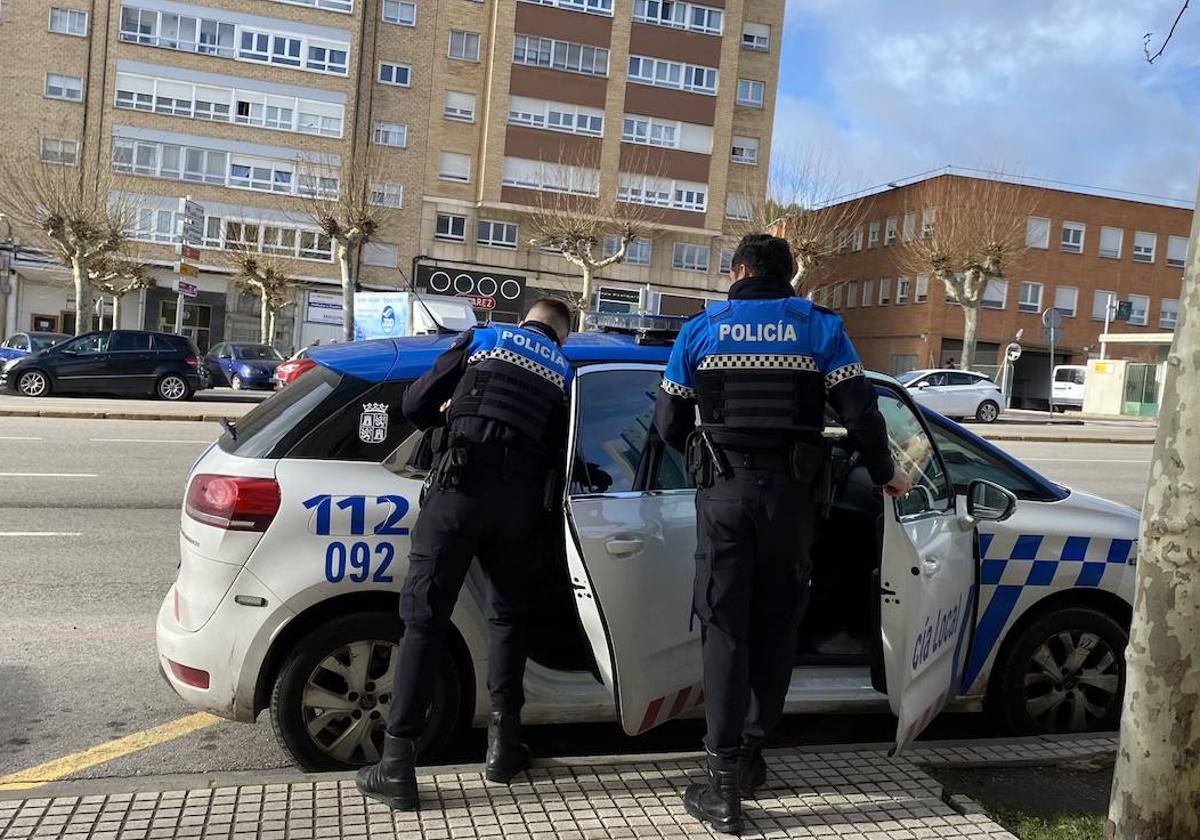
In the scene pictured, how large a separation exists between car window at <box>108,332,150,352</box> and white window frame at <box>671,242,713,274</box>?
26.8 meters

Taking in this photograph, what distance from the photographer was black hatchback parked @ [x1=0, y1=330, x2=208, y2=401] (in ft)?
70.4

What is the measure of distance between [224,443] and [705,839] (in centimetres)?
233

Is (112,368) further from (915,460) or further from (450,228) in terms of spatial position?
(450,228)

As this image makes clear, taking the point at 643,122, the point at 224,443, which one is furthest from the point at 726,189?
the point at 224,443

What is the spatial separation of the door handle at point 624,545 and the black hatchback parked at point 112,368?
21.3 m

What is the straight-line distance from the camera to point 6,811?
3051mm

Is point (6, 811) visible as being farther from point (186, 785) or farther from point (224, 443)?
point (224, 443)

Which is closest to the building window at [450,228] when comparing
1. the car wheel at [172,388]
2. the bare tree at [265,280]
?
the bare tree at [265,280]

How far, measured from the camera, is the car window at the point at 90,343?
71.9ft

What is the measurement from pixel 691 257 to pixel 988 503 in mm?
42218

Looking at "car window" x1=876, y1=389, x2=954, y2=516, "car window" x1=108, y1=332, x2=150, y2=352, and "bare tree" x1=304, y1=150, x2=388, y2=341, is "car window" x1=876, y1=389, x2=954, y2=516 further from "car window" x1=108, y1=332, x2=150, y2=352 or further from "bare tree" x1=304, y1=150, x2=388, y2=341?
"bare tree" x1=304, y1=150, x2=388, y2=341

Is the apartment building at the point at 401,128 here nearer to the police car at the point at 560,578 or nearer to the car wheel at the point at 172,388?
the car wheel at the point at 172,388

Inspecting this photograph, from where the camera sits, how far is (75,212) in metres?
29.0

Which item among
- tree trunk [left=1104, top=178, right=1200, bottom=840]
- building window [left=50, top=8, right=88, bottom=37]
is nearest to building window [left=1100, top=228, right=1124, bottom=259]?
building window [left=50, top=8, right=88, bottom=37]
